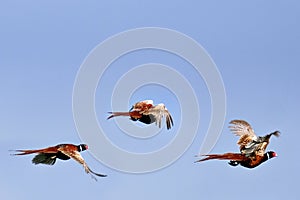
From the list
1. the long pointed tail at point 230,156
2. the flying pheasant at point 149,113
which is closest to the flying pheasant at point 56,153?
the flying pheasant at point 149,113

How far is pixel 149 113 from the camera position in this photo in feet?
85.3

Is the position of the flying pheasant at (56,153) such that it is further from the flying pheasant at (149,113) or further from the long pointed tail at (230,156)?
the long pointed tail at (230,156)

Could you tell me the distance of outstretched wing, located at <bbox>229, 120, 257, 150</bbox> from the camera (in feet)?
84.3

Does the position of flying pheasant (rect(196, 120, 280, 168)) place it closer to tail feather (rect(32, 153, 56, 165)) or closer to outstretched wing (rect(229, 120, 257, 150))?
outstretched wing (rect(229, 120, 257, 150))

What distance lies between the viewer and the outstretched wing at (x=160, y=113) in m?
26.0

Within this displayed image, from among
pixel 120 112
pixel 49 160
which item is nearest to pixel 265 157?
pixel 120 112

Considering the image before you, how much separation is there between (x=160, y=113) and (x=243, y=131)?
118 inches

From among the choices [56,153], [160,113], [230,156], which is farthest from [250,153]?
[56,153]

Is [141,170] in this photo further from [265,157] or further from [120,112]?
[265,157]

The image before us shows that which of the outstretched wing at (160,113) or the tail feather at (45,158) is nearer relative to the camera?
the tail feather at (45,158)

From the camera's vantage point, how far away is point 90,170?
2188 centimetres

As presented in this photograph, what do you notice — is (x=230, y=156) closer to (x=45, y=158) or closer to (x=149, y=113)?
(x=149, y=113)

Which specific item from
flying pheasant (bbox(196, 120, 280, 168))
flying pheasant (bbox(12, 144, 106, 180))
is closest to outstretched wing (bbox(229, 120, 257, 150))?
flying pheasant (bbox(196, 120, 280, 168))

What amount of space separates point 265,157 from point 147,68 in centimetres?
508
